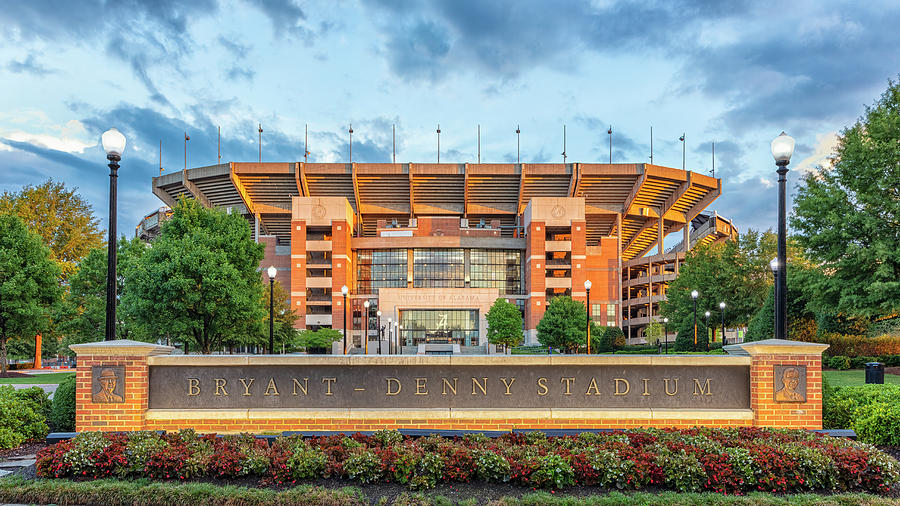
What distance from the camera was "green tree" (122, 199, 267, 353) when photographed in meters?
23.6

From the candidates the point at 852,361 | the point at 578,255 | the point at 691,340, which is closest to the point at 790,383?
the point at 852,361

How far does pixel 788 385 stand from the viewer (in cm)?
944

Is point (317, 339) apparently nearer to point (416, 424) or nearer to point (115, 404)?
point (115, 404)

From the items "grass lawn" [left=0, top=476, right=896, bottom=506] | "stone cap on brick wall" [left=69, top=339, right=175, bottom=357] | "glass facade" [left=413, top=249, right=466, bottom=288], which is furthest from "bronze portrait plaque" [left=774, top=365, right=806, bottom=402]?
"glass facade" [left=413, top=249, right=466, bottom=288]

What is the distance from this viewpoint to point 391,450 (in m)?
7.43

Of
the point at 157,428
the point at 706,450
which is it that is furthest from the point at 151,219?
the point at 706,450

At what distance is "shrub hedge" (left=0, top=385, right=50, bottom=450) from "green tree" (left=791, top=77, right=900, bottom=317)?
95.7 ft

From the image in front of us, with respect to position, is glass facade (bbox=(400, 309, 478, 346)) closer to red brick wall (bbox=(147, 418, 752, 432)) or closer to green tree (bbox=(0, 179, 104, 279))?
green tree (bbox=(0, 179, 104, 279))

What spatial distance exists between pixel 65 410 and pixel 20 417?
76 centimetres

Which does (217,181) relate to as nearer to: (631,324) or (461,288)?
(461,288)

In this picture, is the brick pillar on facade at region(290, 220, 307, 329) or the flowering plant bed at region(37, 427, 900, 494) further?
the brick pillar on facade at region(290, 220, 307, 329)

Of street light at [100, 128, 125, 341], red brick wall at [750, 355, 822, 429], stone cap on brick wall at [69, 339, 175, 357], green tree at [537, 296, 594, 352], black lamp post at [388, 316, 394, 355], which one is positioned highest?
street light at [100, 128, 125, 341]

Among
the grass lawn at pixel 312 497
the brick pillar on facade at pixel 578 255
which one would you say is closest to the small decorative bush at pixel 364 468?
the grass lawn at pixel 312 497

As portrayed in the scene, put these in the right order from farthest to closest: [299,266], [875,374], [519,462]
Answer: [299,266]
[875,374]
[519,462]
